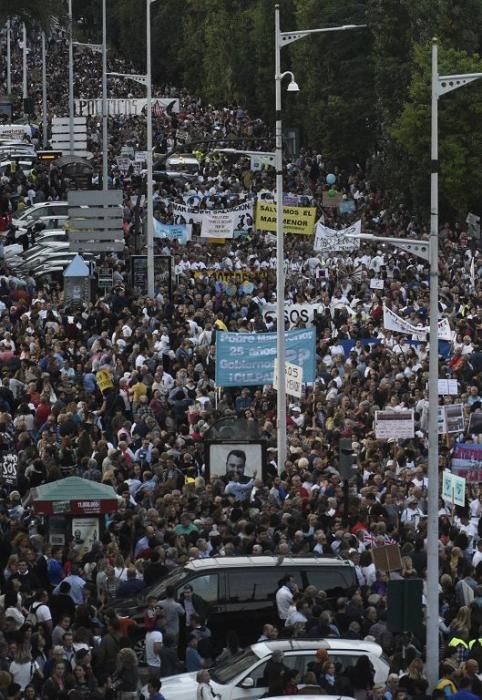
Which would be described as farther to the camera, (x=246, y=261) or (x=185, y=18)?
(x=185, y=18)

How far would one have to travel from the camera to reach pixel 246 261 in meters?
51.4

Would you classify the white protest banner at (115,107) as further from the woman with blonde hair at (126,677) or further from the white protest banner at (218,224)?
the woman with blonde hair at (126,677)

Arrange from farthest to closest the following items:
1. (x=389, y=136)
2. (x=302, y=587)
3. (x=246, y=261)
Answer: (x=389, y=136) < (x=246, y=261) < (x=302, y=587)

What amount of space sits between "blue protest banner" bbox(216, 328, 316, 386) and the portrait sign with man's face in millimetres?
3452

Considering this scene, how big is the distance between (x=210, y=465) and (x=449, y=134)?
Result: 38.5 metres

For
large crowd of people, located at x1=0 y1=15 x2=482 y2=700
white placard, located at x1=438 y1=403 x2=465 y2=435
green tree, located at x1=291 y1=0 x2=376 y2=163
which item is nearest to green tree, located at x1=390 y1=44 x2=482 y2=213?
green tree, located at x1=291 y1=0 x2=376 y2=163

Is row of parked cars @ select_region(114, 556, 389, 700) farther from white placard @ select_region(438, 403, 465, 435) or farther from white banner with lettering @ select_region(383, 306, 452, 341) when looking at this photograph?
white banner with lettering @ select_region(383, 306, 452, 341)

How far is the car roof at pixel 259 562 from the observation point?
944 inches

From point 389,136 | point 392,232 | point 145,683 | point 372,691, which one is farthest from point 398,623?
point 389,136

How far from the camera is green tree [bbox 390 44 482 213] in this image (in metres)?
65.6

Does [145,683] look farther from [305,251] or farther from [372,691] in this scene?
[305,251]

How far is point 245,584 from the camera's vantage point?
24031 mm

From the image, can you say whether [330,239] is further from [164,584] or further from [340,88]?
[340,88]

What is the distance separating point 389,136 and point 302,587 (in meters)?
47.2
